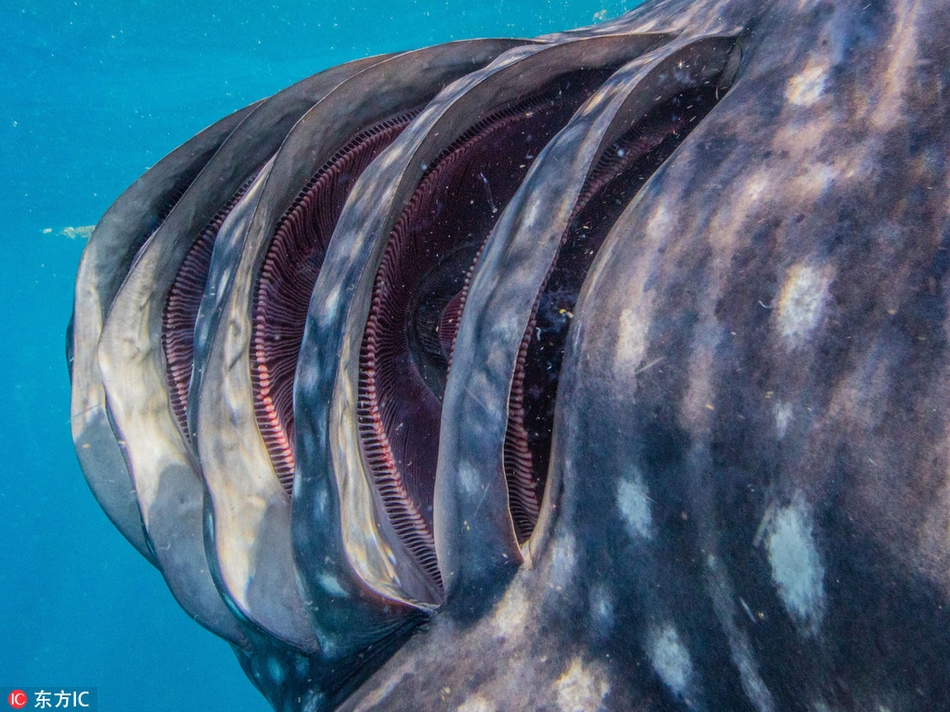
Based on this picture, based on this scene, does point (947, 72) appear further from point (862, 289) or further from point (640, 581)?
point (640, 581)

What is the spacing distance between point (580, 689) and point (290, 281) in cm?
176

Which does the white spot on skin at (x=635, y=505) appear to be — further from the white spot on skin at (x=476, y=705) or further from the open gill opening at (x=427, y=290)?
the open gill opening at (x=427, y=290)

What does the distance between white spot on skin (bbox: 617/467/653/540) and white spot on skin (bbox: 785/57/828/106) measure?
94 cm

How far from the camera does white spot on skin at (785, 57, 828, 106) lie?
1.51 meters

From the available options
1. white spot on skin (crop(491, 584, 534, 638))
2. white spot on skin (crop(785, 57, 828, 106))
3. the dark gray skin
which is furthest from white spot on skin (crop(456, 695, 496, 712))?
white spot on skin (crop(785, 57, 828, 106))

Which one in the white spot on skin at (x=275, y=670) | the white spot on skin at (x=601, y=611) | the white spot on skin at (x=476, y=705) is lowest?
the white spot on skin at (x=275, y=670)

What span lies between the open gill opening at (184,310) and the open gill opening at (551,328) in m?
1.58

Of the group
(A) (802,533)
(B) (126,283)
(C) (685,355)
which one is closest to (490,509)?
(C) (685,355)

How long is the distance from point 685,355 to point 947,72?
0.74m

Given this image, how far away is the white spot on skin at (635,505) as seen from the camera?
57.5 inches

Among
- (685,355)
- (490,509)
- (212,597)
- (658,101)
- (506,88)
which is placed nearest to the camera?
(685,355)

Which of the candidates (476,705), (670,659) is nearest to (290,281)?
(476,705)

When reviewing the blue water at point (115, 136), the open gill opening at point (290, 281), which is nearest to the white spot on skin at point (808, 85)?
the open gill opening at point (290, 281)

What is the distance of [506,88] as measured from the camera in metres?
2.20
